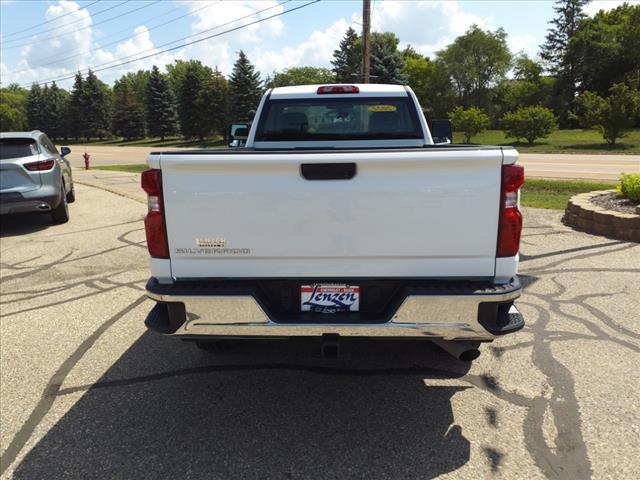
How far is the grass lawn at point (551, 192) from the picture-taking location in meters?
10.1

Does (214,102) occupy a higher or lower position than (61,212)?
higher

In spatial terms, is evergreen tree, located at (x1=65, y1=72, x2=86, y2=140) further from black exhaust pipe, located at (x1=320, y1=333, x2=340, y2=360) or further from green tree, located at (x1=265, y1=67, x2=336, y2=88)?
black exhaust pipe, located at (x1=320, y1=333, x2=340, y2=360)

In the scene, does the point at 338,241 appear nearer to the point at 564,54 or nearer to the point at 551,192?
the point at 551,192

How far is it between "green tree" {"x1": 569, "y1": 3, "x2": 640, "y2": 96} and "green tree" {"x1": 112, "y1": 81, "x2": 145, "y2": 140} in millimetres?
53541

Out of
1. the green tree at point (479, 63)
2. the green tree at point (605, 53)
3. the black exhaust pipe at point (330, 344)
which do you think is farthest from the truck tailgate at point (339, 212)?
the green tree at point (479, 63)

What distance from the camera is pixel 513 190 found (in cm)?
253

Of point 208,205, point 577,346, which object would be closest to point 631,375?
point 577,346

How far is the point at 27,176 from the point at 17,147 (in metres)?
0.58

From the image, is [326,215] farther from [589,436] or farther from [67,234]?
[67,234]

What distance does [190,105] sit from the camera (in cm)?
5206

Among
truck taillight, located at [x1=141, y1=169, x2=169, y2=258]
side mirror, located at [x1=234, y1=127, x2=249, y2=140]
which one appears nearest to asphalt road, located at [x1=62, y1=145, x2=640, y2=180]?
side mirror, located at [x1=234, y1=127, x2=249, y2=140]

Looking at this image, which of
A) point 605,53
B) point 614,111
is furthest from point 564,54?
point 614,111

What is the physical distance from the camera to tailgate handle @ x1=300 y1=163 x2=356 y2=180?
2555 mm

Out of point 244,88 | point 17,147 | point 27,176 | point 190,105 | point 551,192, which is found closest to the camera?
point 27,176
